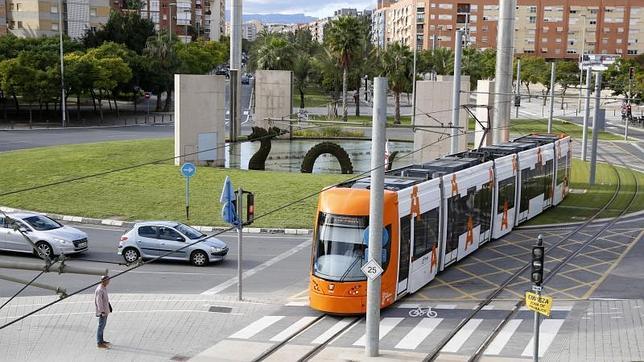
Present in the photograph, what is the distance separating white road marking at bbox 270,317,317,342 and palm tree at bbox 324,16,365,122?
180 ft

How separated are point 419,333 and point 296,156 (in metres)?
32.3

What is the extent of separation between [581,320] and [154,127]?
5616 cm

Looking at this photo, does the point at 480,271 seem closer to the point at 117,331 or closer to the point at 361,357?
the point at 361,357

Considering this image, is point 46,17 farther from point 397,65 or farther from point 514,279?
point 514,279

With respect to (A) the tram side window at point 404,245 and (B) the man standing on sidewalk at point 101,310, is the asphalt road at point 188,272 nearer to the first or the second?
(B) the man standing on sidewalk at point 101,310

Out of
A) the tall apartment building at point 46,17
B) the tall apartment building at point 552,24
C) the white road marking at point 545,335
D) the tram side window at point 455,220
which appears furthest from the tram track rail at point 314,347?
the tall apartment building at point 552,24

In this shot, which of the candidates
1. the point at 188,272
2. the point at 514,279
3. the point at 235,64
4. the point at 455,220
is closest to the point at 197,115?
the point at 235,64

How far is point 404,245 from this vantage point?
1788 centimetres

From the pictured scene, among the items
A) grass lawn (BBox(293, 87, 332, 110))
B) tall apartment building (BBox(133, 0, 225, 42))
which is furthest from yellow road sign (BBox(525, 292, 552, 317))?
tall apartment building (BBox(133, 0, 225, 42))

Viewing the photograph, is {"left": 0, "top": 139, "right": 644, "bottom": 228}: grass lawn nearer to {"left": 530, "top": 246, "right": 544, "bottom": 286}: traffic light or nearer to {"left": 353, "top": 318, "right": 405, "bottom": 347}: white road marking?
{"left": 353, "top": 318, "right": 405, "bottom": 347}: white road marking

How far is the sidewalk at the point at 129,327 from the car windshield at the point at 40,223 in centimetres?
515

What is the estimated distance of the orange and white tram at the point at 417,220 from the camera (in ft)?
55.6

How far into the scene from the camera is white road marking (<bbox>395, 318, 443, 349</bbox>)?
1565cm

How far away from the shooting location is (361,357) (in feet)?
48.3
